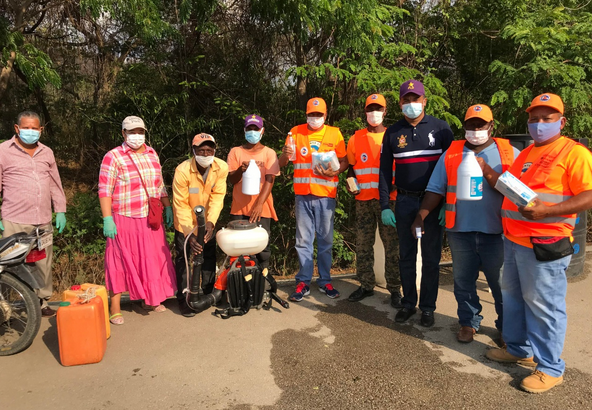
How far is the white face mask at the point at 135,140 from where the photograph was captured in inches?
162

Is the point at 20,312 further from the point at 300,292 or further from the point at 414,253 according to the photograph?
the point at 414,253

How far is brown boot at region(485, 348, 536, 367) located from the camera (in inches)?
130

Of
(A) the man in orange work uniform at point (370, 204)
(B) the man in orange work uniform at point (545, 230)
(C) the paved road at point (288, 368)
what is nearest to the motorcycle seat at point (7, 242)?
(C) the paved road at point (288, 368)

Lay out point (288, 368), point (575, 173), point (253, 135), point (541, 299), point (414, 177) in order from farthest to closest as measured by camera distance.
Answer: point (253, 135) → point (414, 177) → point (288, 368) → point (541, 299) → point (575, 173)

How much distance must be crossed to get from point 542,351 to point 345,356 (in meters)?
1.45

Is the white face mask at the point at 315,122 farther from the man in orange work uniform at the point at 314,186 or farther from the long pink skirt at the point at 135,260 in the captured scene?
the long pink skirt at the point at 135,260

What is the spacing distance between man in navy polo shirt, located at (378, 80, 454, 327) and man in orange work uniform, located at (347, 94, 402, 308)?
0.33 m

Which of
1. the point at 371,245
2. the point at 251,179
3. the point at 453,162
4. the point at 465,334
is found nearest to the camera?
the point at 453,162

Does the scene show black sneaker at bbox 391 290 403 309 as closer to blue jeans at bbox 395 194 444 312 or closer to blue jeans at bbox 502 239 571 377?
blue jeans at bbox 395 194 444 312

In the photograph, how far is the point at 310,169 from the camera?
15.3 ft

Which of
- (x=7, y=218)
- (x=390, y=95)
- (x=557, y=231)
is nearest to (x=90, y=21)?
(x=7, y=218)

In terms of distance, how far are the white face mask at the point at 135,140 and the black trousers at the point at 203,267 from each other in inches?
37.4

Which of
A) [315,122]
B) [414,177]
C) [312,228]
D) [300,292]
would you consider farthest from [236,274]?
[414,177]

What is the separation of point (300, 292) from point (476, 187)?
2271 millimetres
